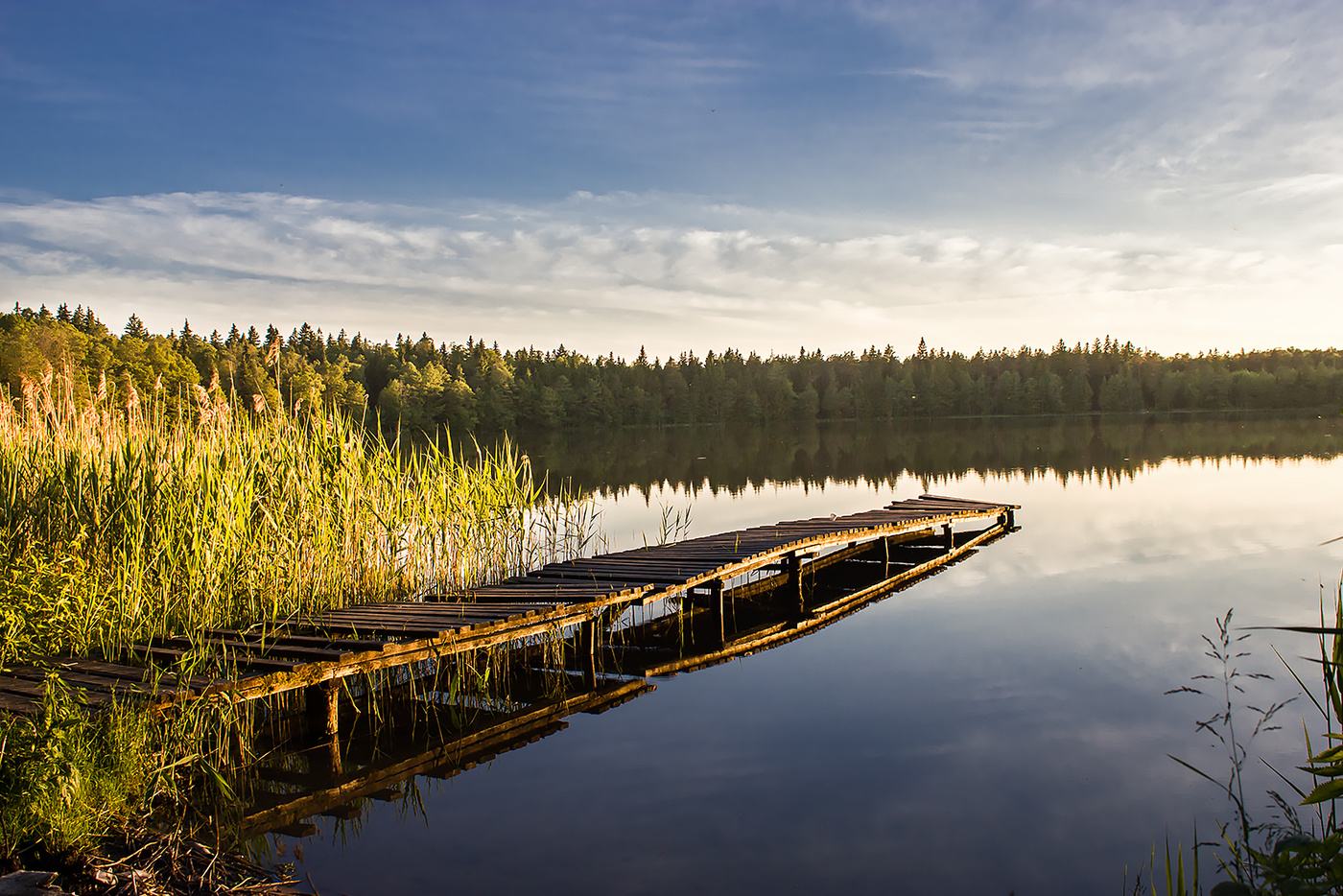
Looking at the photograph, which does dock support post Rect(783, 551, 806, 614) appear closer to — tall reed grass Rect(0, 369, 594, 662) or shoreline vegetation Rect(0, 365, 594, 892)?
shoreline vegetation Rect(0, 365, 594, 892)

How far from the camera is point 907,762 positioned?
20.5 feet

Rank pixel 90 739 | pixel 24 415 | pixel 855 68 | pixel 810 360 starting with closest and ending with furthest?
pixel 90 739 < pixel 24 415 < pixel 855 68 < pixel 810 360

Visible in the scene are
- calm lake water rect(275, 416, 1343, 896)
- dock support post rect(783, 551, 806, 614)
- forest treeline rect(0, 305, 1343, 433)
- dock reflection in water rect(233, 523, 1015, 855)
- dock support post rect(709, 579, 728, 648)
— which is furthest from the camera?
forest treeline rect(0, 305, 1343, 433)

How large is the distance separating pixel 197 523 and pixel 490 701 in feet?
9.05

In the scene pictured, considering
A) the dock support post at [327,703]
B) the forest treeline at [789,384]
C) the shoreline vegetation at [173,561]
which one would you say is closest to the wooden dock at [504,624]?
the dock support post at [327,703]

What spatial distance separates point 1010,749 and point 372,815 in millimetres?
4621

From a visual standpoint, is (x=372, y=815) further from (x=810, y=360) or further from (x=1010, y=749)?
(x=810, y=360)

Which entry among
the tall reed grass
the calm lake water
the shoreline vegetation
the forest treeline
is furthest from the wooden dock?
the forest treeline

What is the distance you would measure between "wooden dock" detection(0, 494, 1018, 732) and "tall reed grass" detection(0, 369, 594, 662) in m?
0.36

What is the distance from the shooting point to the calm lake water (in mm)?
4809

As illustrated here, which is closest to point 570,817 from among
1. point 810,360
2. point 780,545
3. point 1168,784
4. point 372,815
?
point 372,815

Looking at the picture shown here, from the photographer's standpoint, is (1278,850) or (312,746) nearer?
(1278,850)

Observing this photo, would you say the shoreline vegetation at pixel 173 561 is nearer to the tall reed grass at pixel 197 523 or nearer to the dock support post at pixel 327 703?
the tall reed grass at pixel 197 523

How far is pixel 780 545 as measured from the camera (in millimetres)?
11273
